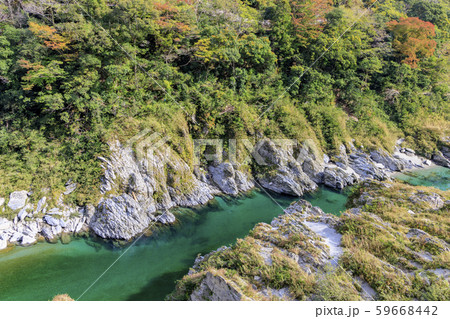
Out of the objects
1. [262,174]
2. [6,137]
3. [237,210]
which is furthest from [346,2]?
[6,137]

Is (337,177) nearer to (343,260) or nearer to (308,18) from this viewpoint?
(343,260)

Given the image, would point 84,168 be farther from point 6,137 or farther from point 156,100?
point 156,100

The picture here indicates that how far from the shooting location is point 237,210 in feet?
46.6

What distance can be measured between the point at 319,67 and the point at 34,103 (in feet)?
78.7

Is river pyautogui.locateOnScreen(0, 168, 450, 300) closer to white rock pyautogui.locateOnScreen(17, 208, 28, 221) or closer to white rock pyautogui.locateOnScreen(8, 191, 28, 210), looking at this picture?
white rock pyautogui.locateOnScreen(17, 208, 28, 221)

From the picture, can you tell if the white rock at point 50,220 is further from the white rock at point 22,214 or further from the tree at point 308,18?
the tree at point 308,18

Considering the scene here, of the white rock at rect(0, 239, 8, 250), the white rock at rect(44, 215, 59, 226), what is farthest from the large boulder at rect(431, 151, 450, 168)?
the white rock at rect(0, 239, 8, 250)

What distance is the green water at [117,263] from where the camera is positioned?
854 cm

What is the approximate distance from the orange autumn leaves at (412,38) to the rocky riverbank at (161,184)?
1362cm

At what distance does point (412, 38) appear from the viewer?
24.9 meters

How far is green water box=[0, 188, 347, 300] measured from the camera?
8.54 meters

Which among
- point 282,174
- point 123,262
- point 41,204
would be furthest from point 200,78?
point 123,262

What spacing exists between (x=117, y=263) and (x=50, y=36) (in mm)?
13252

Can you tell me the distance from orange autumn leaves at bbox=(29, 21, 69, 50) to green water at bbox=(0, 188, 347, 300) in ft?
35.1
